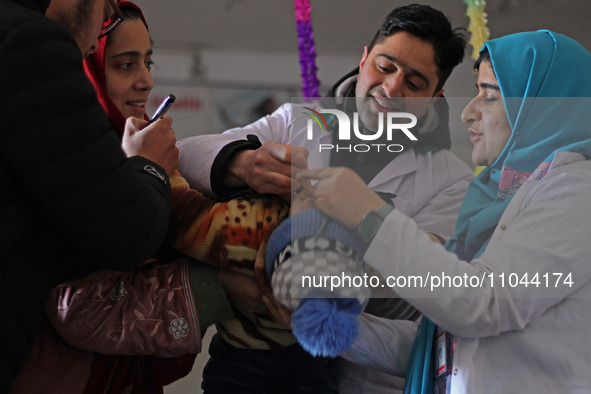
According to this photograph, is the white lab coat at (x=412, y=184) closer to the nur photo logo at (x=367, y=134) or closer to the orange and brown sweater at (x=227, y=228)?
the nur photo logo at (x=367, y=134)

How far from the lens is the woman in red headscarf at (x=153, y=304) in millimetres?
942

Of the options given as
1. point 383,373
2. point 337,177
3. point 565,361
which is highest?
point 337,177

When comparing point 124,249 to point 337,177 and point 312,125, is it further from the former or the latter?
point 312,125

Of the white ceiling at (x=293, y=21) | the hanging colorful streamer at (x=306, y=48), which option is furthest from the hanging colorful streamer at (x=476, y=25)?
the white ceiling at (x=293, y=21)

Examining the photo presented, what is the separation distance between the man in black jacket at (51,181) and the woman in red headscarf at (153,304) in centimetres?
16

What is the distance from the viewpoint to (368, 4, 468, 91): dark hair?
1.45 m

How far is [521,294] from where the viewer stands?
855mm

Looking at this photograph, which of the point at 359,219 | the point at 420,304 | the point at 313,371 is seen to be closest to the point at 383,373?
the point at 313,371


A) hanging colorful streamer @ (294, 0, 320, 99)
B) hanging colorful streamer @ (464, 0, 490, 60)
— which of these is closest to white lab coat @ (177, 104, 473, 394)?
hanging colorful streamer @ (464, 0, 490, 60)

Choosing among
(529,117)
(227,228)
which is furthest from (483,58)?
(227,228)

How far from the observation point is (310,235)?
85 centimetres

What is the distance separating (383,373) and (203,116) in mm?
3817

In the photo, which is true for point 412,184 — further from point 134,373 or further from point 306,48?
point 306,48

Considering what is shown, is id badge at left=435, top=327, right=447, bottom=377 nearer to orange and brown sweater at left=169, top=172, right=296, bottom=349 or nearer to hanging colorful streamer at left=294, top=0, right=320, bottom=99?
orange and brown sweater at left=169, top=172, right=296, bottom=349
